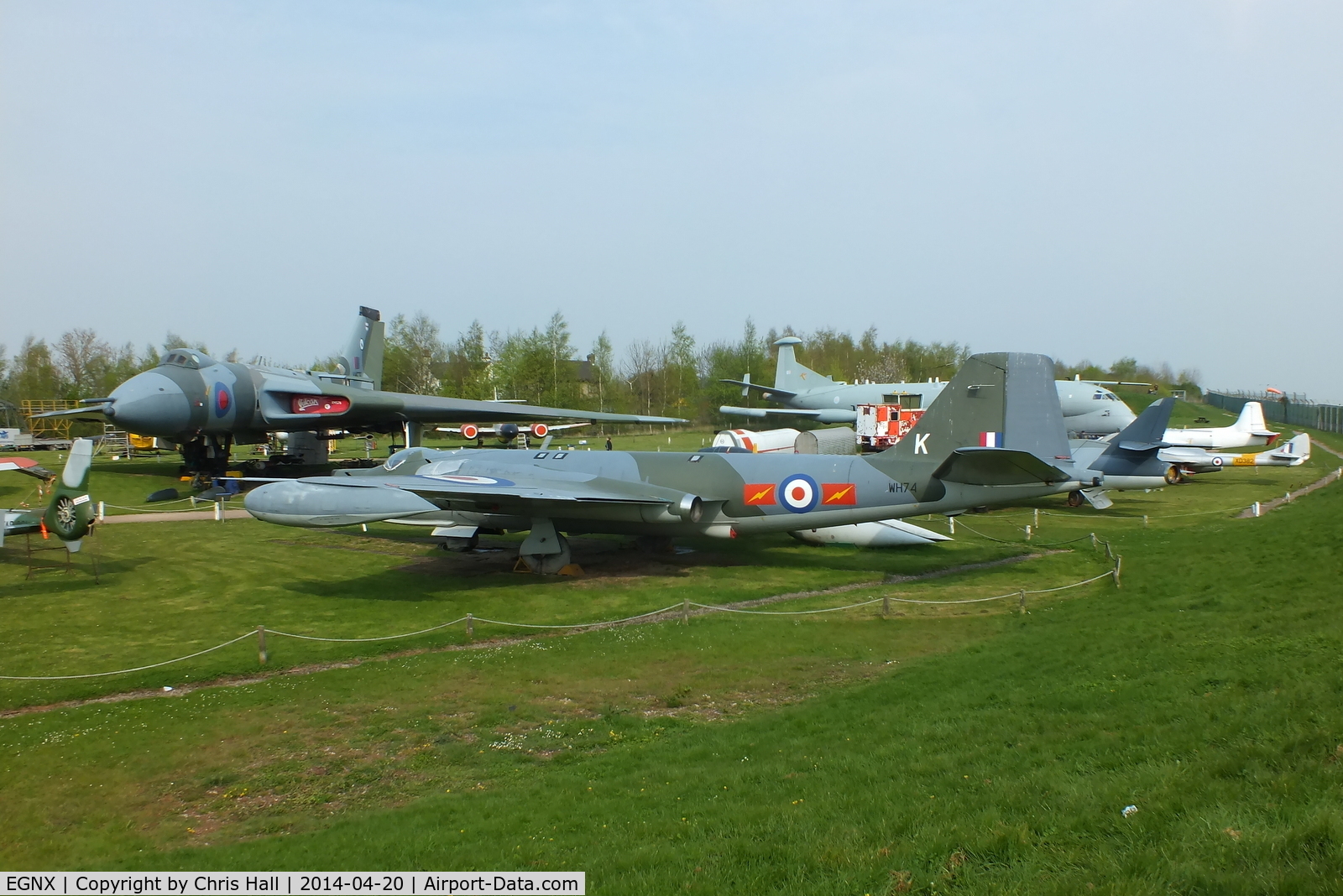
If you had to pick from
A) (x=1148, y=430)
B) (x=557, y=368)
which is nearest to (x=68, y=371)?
(x=557, y=368)

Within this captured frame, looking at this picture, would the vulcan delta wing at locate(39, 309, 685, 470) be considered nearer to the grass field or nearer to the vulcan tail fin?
the grass field

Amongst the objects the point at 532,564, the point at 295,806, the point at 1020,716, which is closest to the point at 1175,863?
the point at 1020,716

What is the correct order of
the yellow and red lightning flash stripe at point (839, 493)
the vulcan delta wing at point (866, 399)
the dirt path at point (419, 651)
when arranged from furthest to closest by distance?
the vulcan delta wing at point (866, 399)
the yellow and red lightning flash stripe at point (839, 493)
the dirt path at point (419, 651)

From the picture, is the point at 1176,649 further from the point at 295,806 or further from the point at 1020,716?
the point at 295,806

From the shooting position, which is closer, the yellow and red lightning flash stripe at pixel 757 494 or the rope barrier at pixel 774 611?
the rope barrier at pixel 774 611

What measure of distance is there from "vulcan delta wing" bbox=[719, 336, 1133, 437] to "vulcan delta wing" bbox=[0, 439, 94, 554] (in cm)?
3144

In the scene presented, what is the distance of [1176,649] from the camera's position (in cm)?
948

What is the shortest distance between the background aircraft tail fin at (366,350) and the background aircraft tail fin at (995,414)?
27.4 metres

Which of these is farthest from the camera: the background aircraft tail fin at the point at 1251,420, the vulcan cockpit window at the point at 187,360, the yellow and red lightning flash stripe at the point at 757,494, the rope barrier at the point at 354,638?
the background aircraft tail fin at the point at 1251,420

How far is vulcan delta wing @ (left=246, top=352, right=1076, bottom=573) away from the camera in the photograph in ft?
48.9

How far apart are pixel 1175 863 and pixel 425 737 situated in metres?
7.45

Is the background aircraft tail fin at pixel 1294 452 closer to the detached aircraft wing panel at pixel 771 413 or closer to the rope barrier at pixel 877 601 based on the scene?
the detached aircraft wing panel at pixel 771 413

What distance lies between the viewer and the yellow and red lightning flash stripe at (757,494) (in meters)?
16.9

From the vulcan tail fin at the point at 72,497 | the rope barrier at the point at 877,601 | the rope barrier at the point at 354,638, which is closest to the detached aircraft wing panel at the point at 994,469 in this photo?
the rope barrier at the point at 877,601
